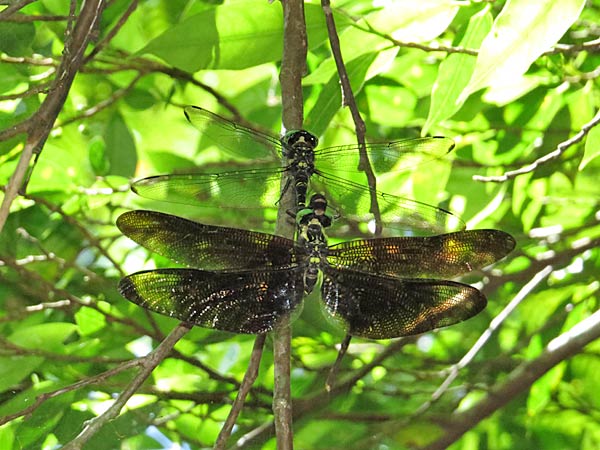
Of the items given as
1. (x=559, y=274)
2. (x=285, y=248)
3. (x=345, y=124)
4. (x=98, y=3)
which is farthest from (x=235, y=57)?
(x=559, y=274)

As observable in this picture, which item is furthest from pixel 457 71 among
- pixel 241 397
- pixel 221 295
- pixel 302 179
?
pixel 241 397

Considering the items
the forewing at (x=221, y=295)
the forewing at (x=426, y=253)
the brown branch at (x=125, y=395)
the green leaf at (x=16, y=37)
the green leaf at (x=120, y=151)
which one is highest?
the green leaf at (x=120, y=151)

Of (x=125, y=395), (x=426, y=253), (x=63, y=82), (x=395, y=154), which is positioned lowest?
(x=125, y=395)

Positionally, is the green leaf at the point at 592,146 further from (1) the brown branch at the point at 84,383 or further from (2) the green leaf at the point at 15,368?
(2) the green leaf at the point at 15,368

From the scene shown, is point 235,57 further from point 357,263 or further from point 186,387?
point 186,387

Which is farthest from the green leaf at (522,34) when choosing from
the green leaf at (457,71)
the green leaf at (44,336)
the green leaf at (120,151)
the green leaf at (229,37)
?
the green leaf at (120,151)

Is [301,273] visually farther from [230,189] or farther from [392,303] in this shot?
[230,189]
